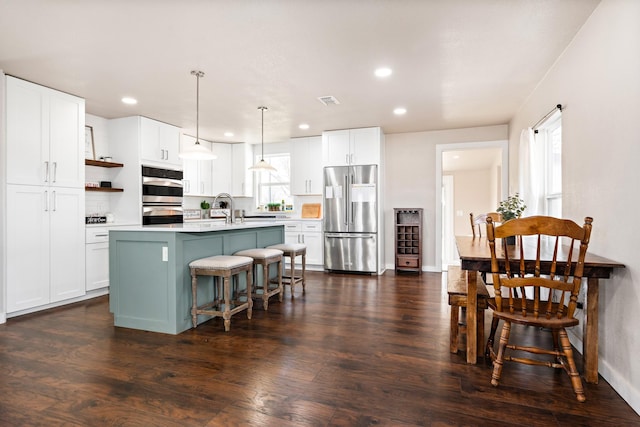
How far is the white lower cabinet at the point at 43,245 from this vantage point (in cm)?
351

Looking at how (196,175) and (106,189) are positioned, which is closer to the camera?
(106,189)

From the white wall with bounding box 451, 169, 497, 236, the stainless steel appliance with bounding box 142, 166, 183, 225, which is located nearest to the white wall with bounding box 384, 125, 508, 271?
the white wall with bounding box 451, 169, 497, 236

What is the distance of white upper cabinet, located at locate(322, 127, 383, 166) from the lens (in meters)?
5.74

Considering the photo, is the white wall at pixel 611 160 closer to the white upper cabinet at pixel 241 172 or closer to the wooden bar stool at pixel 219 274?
the wooden bar stool at pixel 219 274

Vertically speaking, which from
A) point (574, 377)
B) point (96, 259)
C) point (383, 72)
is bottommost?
point (574, 377)

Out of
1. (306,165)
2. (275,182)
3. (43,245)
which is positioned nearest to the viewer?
(43,245)

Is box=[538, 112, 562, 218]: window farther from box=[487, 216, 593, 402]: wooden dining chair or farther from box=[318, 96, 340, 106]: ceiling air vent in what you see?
box=[318, 96, 340, 106]: ceiling air vent

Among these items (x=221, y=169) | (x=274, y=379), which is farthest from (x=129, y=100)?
(x=274, y=379)

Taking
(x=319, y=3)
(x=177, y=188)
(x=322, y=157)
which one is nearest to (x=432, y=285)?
(x=322, y=157)

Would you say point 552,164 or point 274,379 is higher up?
point 552,164

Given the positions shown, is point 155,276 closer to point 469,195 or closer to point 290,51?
point 290,51

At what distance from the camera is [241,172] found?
689 cm

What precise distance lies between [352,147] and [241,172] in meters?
2.34

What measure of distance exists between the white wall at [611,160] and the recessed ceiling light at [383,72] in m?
1.48
